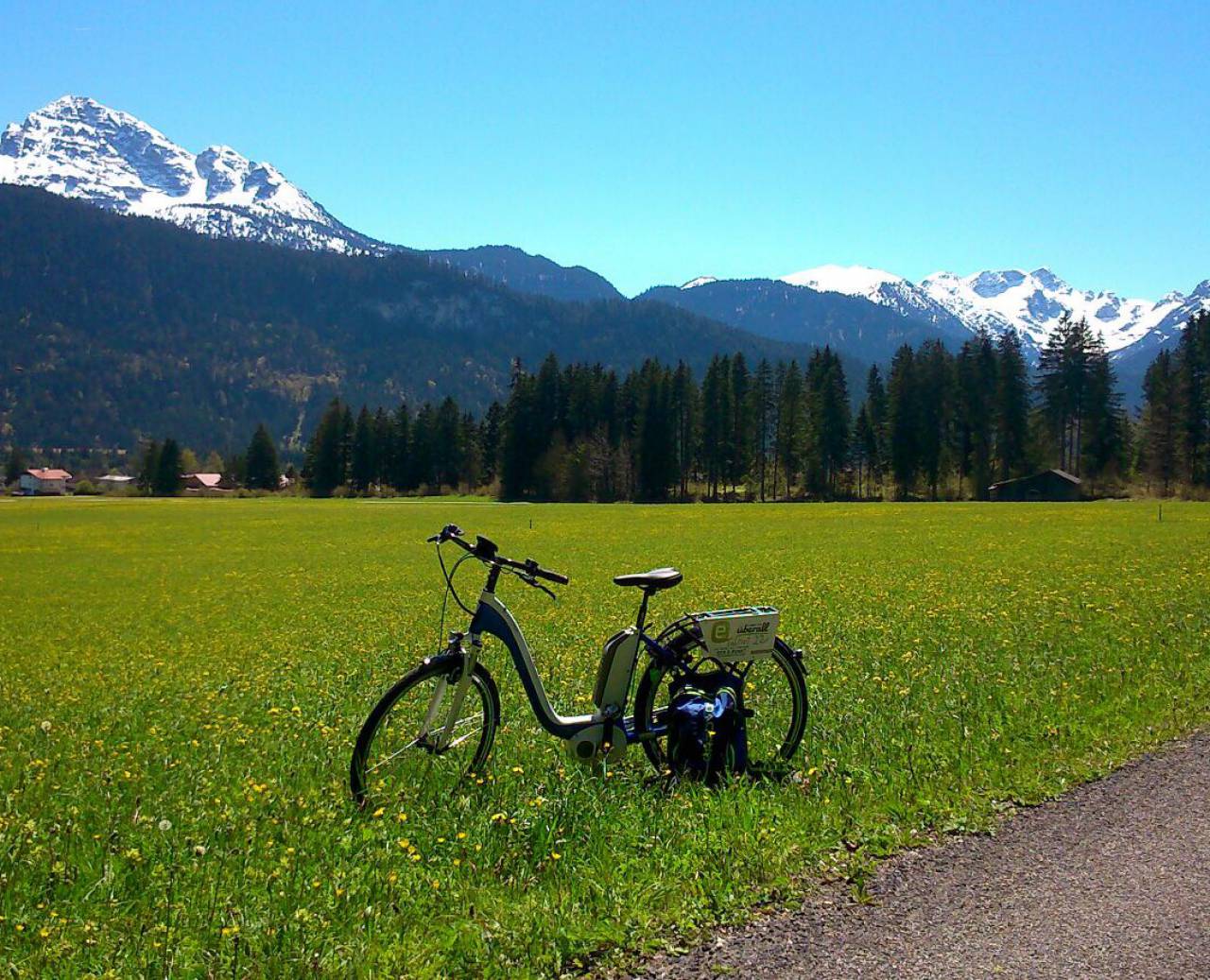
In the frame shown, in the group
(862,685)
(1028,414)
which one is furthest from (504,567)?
(1028,414)

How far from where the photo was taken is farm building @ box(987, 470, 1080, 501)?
3620 inches

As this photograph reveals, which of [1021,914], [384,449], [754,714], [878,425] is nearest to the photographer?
[1021,914]

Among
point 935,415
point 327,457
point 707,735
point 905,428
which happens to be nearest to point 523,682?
point 707,735

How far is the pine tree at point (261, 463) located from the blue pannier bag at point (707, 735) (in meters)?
158

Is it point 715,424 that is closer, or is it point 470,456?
point 715,424

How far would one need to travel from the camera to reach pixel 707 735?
22.0 feet

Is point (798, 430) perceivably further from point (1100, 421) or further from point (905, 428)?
point (1100, 421)

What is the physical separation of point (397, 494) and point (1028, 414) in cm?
9311

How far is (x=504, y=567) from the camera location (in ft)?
22.1

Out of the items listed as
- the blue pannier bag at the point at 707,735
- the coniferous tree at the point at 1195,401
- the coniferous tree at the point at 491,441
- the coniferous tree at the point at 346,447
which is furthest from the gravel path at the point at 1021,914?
the coniferous tree at the point at 346,447

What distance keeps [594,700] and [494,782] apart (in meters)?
0.98

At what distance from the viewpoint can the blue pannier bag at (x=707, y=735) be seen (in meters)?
6.68

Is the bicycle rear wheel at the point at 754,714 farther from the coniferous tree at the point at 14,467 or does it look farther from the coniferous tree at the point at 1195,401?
the coniferous tree at the point at 14,467

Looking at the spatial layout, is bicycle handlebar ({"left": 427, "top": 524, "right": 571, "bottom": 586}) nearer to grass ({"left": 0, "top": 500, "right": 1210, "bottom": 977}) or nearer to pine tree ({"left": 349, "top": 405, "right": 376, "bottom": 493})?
grass ({"left": 0, "top": 500, "right": 1210, "bottom": 977})
